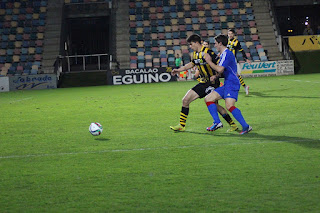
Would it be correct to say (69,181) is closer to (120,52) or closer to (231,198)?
(231,198)

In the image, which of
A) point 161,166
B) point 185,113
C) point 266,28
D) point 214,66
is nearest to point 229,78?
point 214,66

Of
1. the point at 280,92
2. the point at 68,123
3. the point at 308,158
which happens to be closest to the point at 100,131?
the point at 68,123

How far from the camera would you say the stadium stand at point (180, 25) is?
33000 millimetres

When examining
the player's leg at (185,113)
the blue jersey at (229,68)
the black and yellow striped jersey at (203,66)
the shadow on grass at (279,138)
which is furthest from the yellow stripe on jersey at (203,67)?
the shadow on grass at (279,138)

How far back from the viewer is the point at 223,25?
34.6m

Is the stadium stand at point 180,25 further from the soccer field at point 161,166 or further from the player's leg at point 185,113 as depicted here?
the player's leg at point 185,113

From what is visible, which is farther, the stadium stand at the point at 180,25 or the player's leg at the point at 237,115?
the stadium stand at the point at 180,25

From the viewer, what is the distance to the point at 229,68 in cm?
887

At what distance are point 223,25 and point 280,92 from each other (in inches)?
714

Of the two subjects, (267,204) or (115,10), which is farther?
(115,10)

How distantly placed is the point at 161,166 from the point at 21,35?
97.7ft

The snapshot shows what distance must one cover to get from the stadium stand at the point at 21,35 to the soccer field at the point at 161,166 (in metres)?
21.2

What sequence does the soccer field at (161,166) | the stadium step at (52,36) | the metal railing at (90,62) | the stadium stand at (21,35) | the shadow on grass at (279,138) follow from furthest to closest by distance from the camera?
Result: the stadium stand at (21,35), the stadium step at (52,36), the metal railing at (90,62), the shadow on grass at (279,138), the soccer field at (161,166)

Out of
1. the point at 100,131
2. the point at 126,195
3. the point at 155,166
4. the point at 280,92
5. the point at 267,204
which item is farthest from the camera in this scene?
the point at 280,92
